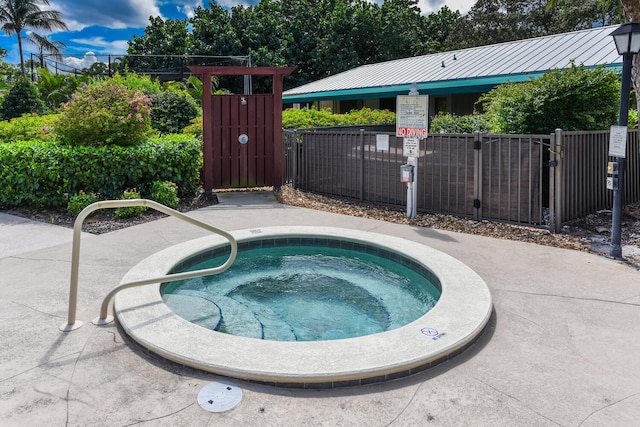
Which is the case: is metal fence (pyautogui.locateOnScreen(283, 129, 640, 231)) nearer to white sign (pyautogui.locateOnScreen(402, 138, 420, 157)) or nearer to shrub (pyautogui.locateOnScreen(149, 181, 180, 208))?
white sign (pyautogui.locateOnScreen(402, 138, 420, 157))

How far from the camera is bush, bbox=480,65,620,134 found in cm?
816

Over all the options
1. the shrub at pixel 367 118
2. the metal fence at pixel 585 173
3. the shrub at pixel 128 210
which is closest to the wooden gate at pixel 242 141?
the shrub at pixel 128 210

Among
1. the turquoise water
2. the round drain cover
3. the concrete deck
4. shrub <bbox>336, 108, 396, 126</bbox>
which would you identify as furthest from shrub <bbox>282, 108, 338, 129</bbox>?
the round drain cover

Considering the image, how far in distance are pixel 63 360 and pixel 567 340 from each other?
3.86m

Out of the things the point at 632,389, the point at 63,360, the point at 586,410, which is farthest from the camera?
the point at 63,360

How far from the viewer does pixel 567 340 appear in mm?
3836

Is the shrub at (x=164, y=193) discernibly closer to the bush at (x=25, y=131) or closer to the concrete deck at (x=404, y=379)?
the concrete deck at (x=404, y=379)

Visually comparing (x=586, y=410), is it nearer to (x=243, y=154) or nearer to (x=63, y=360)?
(x=63, y=360)

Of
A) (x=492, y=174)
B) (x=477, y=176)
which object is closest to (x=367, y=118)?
(x=477, y=176)

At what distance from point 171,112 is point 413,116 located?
29.7ft

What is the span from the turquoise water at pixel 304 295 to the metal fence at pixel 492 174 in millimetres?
2494

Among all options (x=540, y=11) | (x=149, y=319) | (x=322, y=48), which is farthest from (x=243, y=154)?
(x=540, y=11)

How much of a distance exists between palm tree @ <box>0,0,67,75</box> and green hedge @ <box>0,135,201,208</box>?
4115 centimetres

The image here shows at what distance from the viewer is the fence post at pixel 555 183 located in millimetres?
6953
